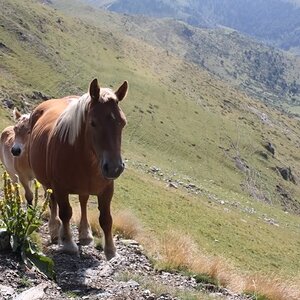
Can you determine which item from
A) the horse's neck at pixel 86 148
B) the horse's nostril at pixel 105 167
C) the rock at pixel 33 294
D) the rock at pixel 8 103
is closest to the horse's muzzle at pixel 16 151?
the horse's neck at pixel 86 148

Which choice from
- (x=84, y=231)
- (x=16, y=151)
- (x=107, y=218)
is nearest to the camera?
(x=107, y=218)

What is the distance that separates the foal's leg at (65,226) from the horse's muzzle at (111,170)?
1751mm

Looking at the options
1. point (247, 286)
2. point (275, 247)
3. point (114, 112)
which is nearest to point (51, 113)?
point (114, 112)

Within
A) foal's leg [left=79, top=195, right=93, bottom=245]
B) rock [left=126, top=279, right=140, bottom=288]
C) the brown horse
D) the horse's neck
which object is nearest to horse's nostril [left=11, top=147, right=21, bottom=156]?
the brown horse

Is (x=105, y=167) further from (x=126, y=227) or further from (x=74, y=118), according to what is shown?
(x=126, y=227)

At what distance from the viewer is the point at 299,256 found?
30.1 meters

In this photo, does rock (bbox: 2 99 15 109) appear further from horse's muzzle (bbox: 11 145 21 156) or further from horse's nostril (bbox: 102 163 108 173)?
horse's nostril (bbox: 102 163 108 173)

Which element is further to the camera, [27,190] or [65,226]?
[27,190]

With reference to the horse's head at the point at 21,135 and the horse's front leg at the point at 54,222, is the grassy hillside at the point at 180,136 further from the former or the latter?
the horse's front leg at the point at 54,222

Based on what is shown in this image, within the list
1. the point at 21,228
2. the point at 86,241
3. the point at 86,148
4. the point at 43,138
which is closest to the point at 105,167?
the point at 86,148

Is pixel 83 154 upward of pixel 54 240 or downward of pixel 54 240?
upward

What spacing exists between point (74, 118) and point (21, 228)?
1855mm

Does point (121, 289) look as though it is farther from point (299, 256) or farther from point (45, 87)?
point (45, 87)

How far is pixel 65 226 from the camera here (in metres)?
8.16
